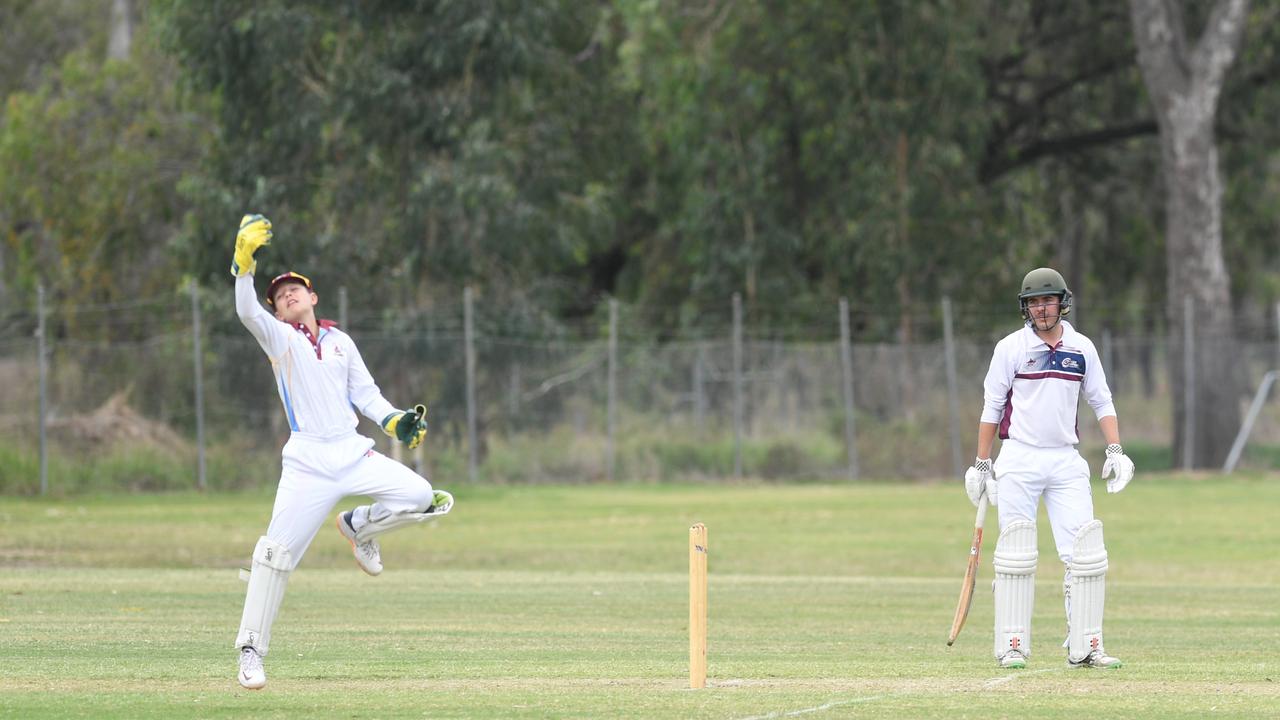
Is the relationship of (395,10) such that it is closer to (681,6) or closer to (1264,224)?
(681,6)

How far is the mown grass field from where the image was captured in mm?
10039

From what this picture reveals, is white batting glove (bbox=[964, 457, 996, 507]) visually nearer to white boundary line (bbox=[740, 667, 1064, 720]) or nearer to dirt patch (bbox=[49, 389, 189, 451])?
white boundary line (bbox=[740, 667, 1064, 720])

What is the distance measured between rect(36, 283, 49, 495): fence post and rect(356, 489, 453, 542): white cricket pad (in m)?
20.1

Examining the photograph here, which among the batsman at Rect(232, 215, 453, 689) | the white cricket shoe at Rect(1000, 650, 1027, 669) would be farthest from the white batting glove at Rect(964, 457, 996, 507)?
the batsman at Rect(232, 215, 453, 689)

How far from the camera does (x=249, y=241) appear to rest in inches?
397

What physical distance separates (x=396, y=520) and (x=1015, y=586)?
370cm

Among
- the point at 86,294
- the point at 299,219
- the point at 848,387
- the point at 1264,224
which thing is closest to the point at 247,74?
the point at 299,219

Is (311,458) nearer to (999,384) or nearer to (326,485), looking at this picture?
(326,485)

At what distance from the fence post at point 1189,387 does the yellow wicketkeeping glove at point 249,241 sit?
32563 mm

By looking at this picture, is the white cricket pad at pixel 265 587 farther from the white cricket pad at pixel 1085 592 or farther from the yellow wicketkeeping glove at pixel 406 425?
the white cricket pad at pixel 1085 592

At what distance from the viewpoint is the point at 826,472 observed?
125 ft

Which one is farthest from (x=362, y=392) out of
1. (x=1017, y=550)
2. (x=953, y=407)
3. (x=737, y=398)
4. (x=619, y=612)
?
(x=953, y=407)

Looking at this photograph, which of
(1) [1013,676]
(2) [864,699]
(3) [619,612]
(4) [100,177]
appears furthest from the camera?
(4) [100,177]

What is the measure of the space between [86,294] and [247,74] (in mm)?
8796
